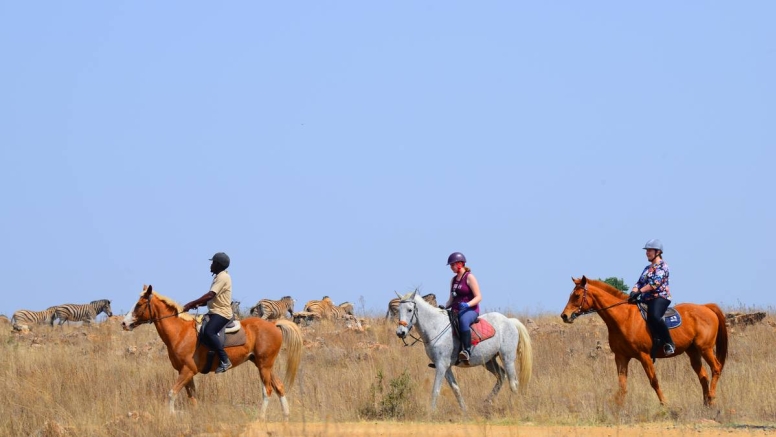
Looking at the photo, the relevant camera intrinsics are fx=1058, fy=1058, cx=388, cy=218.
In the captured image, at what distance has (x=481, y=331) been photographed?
1598 cm

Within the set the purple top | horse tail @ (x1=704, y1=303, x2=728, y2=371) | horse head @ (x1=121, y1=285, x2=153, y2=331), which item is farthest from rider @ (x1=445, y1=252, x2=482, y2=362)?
horse head @ (x1=121, y1=285, x2=153, y2=331)

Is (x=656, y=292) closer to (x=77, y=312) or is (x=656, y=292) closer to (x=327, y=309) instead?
(x=327, y=309)

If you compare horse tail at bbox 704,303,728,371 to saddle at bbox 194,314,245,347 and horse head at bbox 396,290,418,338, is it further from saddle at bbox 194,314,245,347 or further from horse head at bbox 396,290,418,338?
saddle at bbox 194,314,245,347

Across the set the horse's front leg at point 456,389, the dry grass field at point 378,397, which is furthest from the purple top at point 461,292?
the dry grass field at point 378,397

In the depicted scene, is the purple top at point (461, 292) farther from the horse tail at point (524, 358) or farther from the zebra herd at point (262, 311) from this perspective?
the zebra herd at point (262, 311)

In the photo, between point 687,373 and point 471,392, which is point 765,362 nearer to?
point 687,373

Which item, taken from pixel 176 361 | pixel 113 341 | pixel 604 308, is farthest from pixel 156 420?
pixel 113 341

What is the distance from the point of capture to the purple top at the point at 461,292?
51.8 ft

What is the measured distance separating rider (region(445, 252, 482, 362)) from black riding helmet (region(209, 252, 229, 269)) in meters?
3.30

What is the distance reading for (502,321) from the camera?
54.2 ft

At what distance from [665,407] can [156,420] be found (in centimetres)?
707

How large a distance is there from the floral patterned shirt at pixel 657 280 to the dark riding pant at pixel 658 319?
85 mm

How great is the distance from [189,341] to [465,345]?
409cm

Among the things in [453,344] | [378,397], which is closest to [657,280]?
[453,344]
